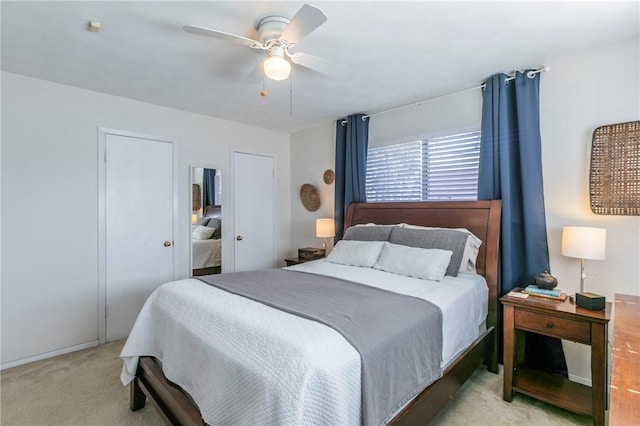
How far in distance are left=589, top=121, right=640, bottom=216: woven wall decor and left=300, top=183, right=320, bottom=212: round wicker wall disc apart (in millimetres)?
2975

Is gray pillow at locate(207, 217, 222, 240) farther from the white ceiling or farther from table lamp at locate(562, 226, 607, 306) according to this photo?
table lamp at locate(562, 226, 607, 306)

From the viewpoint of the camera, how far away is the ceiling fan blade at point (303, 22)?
1493 millimetres

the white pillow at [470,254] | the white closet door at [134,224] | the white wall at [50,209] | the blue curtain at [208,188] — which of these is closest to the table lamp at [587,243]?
the white pillow at [470,254]

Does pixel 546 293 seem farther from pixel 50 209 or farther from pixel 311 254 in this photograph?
pixel 50 209

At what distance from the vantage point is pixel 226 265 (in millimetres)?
4164

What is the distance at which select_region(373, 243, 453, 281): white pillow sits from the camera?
7.89 feet

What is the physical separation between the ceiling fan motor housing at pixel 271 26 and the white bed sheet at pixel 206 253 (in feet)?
8.78

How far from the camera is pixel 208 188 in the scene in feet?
13.1

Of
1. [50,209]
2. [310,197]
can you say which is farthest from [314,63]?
[50,209]

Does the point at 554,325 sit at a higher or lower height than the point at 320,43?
lower

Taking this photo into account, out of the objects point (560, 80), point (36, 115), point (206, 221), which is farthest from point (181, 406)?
point (560, 80)

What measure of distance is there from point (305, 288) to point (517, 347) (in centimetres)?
178

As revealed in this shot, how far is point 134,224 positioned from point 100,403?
1.78m

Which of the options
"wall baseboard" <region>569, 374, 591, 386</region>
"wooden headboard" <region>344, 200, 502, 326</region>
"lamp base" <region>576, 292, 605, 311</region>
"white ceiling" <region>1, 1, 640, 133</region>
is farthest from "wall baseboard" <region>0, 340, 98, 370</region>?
"wall baseboard" <region>569, 374, 591, 386</region>
